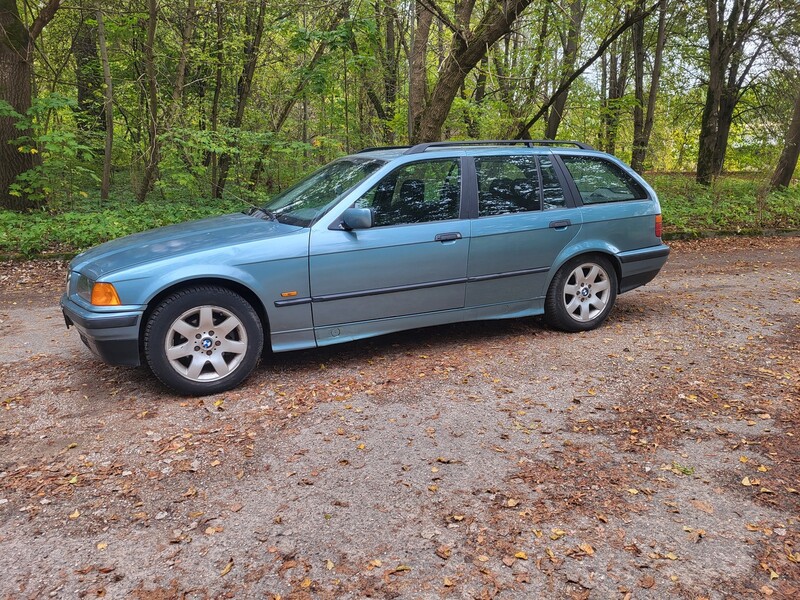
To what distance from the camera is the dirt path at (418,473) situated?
2.58 meters

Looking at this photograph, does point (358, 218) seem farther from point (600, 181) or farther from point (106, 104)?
point (106, 104)

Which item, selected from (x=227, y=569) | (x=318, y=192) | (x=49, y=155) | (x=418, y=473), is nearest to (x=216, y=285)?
(x=318, y=192)

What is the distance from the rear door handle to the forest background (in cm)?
370

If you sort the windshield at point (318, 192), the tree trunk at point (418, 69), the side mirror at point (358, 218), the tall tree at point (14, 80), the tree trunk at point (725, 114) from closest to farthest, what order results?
1. the side mirror at point (358, 218)
2. the windshield at point (318, 192)
3. the tall tree at point (14, 80)
4. the tree trunk at point (418, 69)
5. the tree trunk at point (725, 114)

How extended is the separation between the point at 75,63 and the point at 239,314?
13.2m

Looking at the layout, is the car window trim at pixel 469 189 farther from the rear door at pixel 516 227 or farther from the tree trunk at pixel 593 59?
the tree trunk at pixel 593 59

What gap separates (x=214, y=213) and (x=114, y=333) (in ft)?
23.1

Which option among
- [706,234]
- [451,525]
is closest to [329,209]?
[451,525]

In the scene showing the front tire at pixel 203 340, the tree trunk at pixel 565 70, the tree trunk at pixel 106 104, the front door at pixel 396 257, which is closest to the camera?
the front tire at pixel 203 340

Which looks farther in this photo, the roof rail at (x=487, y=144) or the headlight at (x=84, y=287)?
the roof rail at (x=487, y=144)

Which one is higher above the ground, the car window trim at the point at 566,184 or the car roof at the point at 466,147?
the car roof at the point at 466,147

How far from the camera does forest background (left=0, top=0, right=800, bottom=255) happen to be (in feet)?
32.7

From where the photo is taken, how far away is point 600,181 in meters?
6.05

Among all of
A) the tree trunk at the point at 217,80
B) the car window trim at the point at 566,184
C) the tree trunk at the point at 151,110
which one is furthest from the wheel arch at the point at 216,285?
the tree trunk at the point at 217,80
